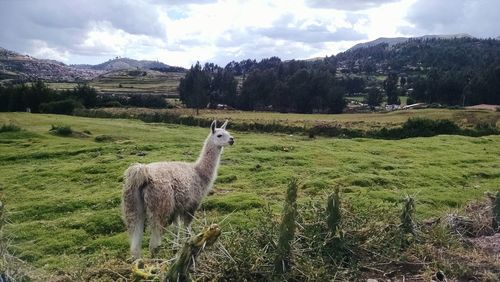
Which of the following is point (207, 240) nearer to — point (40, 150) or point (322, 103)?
point (40, 150)

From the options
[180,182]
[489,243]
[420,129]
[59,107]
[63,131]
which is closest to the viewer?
[489,243]

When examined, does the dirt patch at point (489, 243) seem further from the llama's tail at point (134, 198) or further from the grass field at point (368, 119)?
the grass field at point (368, 119)

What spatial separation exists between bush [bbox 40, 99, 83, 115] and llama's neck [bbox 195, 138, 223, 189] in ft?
205

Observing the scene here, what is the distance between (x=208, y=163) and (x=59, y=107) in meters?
64.8

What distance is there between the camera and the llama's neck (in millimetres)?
11734

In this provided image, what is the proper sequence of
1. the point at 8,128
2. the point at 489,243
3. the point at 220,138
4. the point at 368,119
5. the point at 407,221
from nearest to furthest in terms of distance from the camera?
the point at 407,221 < the point at 489,243 < the point at 220,138 < the point at 8,128 < the point at 368,119

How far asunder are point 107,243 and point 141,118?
163 feet

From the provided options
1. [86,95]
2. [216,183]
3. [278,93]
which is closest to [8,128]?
[216,183]

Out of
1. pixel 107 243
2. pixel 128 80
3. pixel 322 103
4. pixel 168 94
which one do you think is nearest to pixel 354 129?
pixel 107 243

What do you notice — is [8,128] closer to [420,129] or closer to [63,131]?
[63,131]

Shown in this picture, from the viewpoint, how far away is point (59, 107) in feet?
233

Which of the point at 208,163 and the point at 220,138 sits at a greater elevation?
the point at 220,138

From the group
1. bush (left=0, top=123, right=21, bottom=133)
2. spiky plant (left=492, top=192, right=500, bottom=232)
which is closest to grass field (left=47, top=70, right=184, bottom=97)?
bush (left=0, top=123, right=21, bottom=133)

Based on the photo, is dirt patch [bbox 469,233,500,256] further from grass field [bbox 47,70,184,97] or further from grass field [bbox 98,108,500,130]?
grass field [bbox 47,70,184,97]
